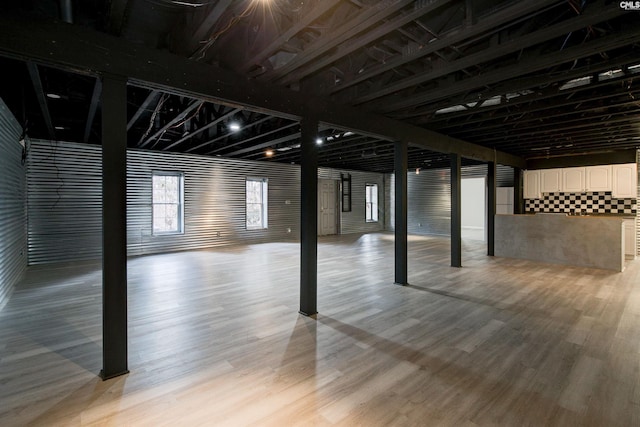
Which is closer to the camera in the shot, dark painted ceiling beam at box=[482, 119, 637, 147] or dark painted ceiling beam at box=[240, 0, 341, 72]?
dark painted ceiling beam at box=[240, 0, 341, 72]

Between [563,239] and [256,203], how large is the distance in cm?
839

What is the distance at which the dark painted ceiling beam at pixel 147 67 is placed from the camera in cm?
198

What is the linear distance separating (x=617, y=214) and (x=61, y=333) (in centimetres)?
1161

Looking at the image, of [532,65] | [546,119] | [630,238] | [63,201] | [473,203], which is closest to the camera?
[532,65]

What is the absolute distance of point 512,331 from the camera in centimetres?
312

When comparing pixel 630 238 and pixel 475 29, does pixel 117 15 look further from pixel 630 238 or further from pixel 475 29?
pixel 630 238

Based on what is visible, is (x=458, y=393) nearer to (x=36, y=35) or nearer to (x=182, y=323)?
(x=182, y=323)

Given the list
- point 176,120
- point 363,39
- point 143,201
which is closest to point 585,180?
point 363,39

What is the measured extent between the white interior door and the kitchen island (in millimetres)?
6275

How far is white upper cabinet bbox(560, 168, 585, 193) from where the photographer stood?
8234 mm

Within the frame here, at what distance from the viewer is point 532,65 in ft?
9.82

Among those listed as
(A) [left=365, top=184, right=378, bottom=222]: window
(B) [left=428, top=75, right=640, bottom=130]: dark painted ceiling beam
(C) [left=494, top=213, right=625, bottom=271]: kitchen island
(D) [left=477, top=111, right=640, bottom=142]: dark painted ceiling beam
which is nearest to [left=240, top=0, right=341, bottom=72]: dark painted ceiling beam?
(B) [left=428, top=75, right=640, bottom=130]: dark painted ceiling beam

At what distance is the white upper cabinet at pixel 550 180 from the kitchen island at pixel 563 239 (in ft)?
7.13

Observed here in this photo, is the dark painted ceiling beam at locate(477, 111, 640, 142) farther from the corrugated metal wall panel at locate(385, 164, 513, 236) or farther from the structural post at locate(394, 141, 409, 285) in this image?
the corrugated metal wall panel at locate(385, 164, 513, 236)
